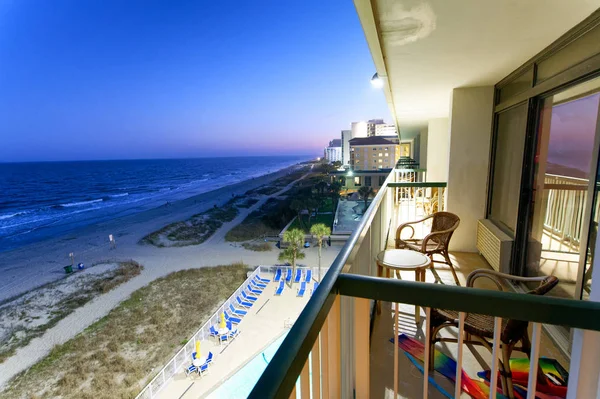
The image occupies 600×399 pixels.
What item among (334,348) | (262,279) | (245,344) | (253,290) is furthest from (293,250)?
(334,348)

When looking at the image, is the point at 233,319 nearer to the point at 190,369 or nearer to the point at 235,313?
the point at 235,313

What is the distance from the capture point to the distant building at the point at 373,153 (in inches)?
1469

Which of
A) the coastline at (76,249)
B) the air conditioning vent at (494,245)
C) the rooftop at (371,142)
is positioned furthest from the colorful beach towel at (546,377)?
the rooftop at (371,142)

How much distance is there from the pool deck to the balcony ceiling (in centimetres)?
882

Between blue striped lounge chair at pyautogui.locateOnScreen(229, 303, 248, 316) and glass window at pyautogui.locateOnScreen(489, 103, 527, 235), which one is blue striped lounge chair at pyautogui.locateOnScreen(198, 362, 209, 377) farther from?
glass window at pyautogui.locateOnScreen(489, 103, 527, 235)

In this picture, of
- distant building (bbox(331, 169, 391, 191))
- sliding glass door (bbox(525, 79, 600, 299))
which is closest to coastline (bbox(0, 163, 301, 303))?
distant building (bbox(331, 169, 391, 191))

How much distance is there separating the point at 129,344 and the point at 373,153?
34.1m

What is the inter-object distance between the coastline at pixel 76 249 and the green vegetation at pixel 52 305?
133cm

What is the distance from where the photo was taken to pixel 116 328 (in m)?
11.3

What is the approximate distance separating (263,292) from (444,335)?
11.4m

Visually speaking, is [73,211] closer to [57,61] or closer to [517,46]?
[57,61]

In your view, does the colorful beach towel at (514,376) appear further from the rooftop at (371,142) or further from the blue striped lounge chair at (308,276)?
the rooftop at (371,142)

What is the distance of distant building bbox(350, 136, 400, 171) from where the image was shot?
37312mm

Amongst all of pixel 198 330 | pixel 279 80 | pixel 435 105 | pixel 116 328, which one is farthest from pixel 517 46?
pixel 279 80
